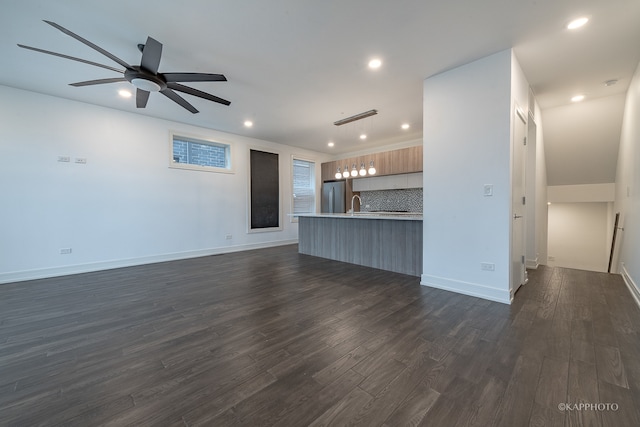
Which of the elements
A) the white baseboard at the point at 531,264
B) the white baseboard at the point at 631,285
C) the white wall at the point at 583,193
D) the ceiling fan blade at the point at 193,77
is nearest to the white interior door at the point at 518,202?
the white baseboard at the point at 631,285

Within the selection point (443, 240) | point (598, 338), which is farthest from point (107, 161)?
point (598, 338)

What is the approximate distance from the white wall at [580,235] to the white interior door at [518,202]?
5.52 metres

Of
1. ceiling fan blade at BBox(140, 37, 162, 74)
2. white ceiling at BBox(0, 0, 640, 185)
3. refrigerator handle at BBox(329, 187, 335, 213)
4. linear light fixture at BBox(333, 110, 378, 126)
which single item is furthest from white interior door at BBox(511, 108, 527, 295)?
refrigerator handle at BBox(329, 187, 335, 213)

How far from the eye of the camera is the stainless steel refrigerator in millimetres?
7676

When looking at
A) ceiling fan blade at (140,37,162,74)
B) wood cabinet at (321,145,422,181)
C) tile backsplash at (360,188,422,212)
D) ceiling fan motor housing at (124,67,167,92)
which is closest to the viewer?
ceiling fan blade at (140,37,162,74)

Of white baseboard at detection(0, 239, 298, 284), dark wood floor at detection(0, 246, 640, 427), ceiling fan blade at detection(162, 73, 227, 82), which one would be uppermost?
ceiling fan blade at detection(162, 73, 227, 82)

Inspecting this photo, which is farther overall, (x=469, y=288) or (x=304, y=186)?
(x=304, y=186)

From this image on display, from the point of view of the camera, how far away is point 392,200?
7148 millimetres

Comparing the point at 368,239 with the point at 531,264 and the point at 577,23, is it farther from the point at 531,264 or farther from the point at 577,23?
the point at 577,23

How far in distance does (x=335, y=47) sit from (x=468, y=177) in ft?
7.26

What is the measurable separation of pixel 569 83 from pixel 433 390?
4586mm

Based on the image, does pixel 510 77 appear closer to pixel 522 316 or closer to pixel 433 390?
pixel 522 316

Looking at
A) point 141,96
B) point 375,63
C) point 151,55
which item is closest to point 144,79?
point 151,55

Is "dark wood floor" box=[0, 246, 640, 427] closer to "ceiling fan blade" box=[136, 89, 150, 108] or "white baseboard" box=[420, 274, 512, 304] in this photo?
"white baseboard" box=[420, 274, 512, 304]
